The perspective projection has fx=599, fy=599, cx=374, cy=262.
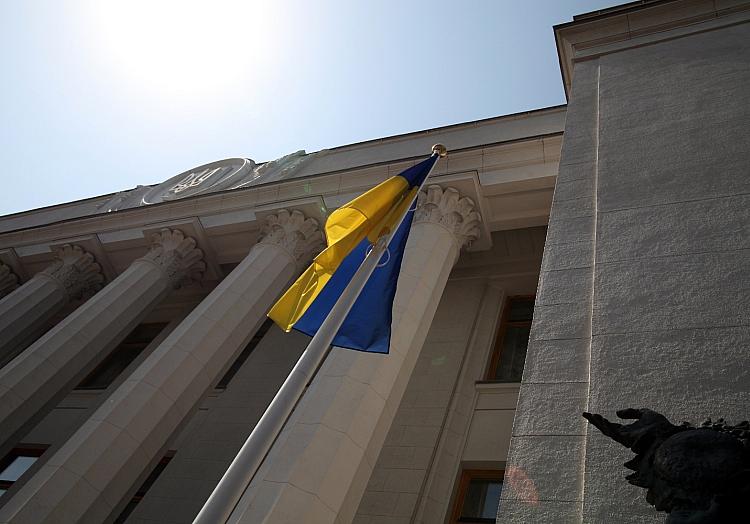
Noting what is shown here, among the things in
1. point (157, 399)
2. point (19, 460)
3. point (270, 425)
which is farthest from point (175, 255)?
point (270, 425)

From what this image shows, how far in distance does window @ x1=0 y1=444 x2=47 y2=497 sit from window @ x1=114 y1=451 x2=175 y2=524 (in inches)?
150

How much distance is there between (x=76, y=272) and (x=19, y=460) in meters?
6.56

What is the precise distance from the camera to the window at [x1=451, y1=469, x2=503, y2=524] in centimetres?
1150

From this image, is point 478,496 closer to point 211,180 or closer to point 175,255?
point 175,255

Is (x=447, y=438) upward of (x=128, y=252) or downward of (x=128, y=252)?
downward

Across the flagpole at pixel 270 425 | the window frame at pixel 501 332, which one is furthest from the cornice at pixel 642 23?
the flagpole at pixel 270 425

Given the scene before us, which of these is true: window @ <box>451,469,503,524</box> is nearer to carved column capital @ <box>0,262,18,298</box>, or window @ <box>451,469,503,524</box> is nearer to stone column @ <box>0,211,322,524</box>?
stone column @ <box>0,211,322,524</box>

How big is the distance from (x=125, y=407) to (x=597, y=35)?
1253 centimetres

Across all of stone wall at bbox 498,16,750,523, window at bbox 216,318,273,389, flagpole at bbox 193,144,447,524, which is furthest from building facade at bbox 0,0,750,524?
flagpole at bbox 193,144,447,524

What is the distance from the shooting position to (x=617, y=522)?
396cm

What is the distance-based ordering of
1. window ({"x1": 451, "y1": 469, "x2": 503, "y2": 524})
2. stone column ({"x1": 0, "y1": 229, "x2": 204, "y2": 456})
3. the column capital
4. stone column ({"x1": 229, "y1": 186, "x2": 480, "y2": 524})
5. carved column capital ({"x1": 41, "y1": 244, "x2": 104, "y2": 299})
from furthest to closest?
carved column capital ({"x1": 41, "y1": 244, "x2": 104, "y2": 299}) → the column capital → stone column ({"x1": 0, "y1": 229, "x2": 204, "y2": 456}) → window ({"x1": 451, "y1": 469, "x2": 503, "y2": 524}) → stone column ({"x1": 229, "y1": 186, "x2": 480, "y2": 524})

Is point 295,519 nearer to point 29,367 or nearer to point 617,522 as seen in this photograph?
point 617,522

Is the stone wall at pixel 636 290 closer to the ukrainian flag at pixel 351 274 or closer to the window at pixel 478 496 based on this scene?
the ukrainian flag at pixel 351 274

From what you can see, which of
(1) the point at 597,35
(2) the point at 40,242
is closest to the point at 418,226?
(1) the point at 597,35
